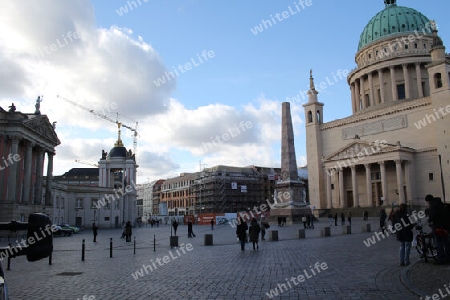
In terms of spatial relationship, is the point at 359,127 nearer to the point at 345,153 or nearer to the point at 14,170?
the point at 345,153

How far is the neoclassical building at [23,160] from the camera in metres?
40.3

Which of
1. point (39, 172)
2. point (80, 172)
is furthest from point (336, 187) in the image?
point (80, 172)

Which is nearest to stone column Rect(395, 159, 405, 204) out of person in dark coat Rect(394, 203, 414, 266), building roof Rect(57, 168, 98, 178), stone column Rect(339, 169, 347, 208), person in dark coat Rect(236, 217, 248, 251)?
stone column Rect(339, 169, 347, 208)

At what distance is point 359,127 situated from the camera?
72188mm

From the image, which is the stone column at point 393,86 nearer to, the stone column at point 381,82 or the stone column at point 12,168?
the stone column at point 381,82

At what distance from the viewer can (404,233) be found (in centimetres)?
1149

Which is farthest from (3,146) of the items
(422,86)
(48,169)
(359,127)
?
(422,86)

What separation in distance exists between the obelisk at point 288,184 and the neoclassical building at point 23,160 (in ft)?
93.3

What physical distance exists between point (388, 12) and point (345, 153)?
39.6 meters

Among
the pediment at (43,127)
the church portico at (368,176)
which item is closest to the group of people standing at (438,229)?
the pediment at (43,127)

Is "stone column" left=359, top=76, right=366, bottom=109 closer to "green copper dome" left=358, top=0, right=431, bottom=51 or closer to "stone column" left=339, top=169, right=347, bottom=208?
"green copper dome" left=358, top=0, right=431, bottom=51

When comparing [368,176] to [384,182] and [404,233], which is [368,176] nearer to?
[384,182]

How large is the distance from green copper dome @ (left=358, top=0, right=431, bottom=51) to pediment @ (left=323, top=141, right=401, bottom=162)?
29.6 m

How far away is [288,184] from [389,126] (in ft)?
101
